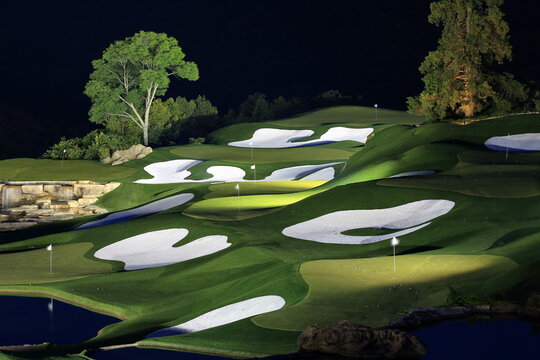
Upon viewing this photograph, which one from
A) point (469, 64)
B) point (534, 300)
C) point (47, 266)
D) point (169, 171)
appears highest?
point (469, 64)

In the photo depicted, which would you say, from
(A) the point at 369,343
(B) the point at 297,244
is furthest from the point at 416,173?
(A) the point at 369,343

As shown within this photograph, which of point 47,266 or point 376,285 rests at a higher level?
point 376,285

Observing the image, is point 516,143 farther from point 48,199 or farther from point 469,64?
point 48,199

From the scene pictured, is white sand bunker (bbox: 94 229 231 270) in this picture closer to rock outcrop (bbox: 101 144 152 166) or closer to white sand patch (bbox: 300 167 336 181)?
white sand patch (bbox: 300 167 336 181)

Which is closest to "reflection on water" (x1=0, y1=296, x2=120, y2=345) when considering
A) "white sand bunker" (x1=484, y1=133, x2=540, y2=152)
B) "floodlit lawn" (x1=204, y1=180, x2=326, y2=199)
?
"floodlit lawn" (x1=204, y1=180, x2=326, y2=199)

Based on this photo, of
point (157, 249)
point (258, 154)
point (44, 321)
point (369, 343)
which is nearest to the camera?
point (369, 343)

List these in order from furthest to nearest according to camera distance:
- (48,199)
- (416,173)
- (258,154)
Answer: (258,154)
(48,199)
(416,173)
